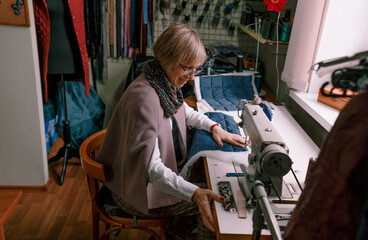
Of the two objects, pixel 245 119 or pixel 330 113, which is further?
pixel 330 113

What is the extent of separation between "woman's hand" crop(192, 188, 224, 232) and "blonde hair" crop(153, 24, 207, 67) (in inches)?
21.5

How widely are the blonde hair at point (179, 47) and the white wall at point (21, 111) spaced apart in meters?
1.07

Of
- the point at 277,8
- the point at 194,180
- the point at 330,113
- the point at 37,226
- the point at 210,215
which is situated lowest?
the point at 37,226

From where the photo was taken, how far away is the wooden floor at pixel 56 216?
194 cm

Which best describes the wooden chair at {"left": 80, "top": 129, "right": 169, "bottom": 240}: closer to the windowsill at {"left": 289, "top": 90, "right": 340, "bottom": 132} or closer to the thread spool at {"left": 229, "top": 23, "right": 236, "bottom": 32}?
the windowsill at {"left": 289, "top": 90, "right": 340, "bottom": 132}

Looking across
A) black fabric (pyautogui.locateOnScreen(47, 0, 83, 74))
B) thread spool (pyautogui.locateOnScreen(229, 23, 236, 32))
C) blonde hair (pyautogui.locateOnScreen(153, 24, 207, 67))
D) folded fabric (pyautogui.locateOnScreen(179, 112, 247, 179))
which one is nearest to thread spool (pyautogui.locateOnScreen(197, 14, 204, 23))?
thread spool (pyautogui.locateOnScreen(229, 23, 236, 32))

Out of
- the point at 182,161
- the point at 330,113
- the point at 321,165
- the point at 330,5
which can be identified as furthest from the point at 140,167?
the point at 330,5

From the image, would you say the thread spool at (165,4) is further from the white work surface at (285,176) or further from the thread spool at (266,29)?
the white work surface at (285,176)

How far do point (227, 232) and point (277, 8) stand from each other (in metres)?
1.48

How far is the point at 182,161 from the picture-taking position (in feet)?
5.01

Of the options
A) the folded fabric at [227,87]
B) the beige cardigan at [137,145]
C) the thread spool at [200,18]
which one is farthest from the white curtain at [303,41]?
the thread spool at [200,18]

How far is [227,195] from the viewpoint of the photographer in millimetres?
1047

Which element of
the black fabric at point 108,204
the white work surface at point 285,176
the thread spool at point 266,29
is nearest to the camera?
the white work surface at point 285,176

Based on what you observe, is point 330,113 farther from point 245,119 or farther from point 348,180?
point 348,180
